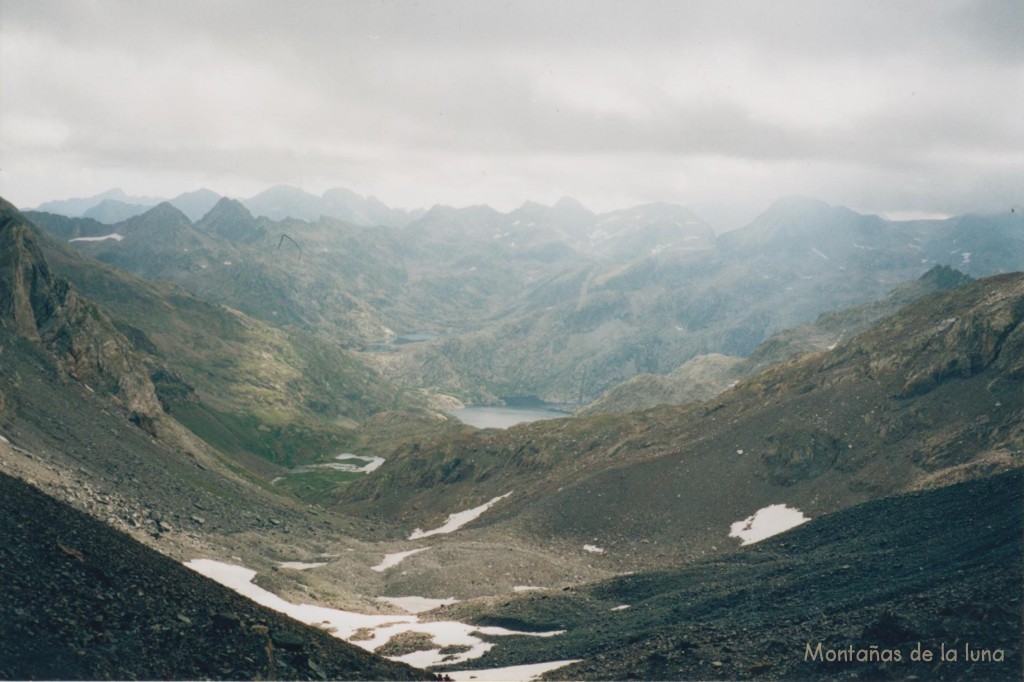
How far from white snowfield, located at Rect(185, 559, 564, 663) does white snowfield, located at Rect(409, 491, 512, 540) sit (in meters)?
48.4

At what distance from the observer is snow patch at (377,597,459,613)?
254 ft

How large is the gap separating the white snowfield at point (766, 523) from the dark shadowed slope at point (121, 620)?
214 feet

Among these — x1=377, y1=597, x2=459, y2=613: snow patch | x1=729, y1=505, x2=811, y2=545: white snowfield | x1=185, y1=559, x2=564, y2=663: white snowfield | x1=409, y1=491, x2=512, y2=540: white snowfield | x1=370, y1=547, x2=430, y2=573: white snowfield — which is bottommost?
x1=409, y1=491, x2=512, y2=540: white snowfield

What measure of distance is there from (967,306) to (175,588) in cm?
13699

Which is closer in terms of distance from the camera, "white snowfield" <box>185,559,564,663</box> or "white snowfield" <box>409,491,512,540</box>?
"white snowfield" <box>185,559,564,663</box>

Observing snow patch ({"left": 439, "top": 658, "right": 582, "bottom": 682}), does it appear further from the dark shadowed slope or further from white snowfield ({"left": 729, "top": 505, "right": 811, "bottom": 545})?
white snowfield ({"left": 729, "top": 505, "right": 811, "bottom": 545})

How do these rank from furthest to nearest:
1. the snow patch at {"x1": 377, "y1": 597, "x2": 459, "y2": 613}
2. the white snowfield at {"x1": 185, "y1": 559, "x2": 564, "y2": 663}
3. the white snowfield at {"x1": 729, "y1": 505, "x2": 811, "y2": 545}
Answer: the white snowfield at {"x1": 729, "y1": 505, "x2": 811, "y2": 545} → the snow patch at {"x1": 377, "y1": 597, "x2": 459, "y2": 613} → the white snowfield at {"x1": 185, "y1": 559, "x2": 564, "y2": 663}

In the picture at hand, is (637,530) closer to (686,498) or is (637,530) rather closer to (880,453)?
(686,498)

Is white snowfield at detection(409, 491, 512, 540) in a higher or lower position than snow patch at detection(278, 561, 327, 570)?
lower

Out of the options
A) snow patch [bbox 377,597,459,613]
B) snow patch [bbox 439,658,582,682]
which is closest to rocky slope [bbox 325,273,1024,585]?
snow patch [bbox 377,597,459,613]

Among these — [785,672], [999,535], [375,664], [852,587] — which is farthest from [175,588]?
[999,535]

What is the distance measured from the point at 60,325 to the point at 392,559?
73347 millimetres

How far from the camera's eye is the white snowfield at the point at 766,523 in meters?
92.0

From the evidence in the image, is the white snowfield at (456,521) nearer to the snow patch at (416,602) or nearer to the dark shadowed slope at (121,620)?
the snow patch at (416,602)
